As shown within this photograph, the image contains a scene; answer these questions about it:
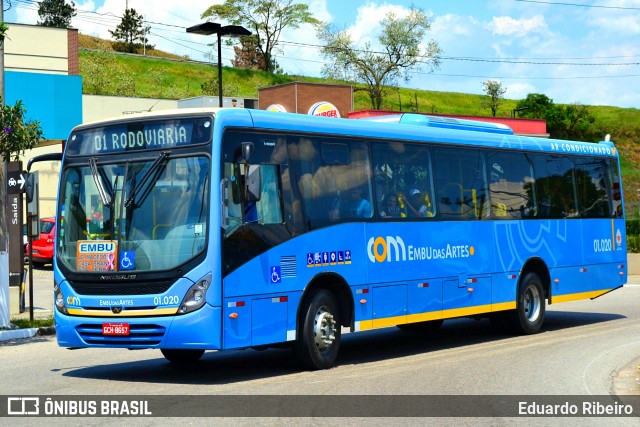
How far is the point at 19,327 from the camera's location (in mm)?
19078

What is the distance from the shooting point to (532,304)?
18312 mm

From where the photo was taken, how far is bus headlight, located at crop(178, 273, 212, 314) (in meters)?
11.6

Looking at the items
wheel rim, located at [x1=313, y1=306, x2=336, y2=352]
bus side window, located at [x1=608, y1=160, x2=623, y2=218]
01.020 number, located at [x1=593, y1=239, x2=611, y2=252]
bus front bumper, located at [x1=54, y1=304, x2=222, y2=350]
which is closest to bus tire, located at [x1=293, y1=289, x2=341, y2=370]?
wheel rim, located at [x1=313, y1=306, x2=336, y2=352]

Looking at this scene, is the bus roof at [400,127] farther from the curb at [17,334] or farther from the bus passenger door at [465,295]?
the curb at [17,334]

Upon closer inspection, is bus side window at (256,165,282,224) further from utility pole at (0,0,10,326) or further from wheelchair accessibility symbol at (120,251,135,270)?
utility pole at (0,0,10,326)

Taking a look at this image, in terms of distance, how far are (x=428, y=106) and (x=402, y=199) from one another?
339ft

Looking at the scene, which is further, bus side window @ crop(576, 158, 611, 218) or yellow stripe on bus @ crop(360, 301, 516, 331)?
bus side window @ crop(576, 158, 611, 218)

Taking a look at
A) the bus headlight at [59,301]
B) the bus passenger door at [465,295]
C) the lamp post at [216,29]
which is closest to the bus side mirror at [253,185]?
the bus headlight at [59,301]

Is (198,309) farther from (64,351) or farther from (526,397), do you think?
(64,351)

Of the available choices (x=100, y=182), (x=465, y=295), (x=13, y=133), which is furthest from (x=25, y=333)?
(x=465, y=295)

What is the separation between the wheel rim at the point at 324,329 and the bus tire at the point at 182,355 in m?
1.67

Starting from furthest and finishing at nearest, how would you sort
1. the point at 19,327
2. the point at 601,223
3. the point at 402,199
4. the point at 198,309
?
the point at 601,223, the point at 19,327, the point at 402,199, the point at 198,309

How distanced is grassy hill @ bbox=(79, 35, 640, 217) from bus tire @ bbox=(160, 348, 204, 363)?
6733 centimetres

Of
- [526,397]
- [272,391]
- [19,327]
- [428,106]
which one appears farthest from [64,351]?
[428,106]
